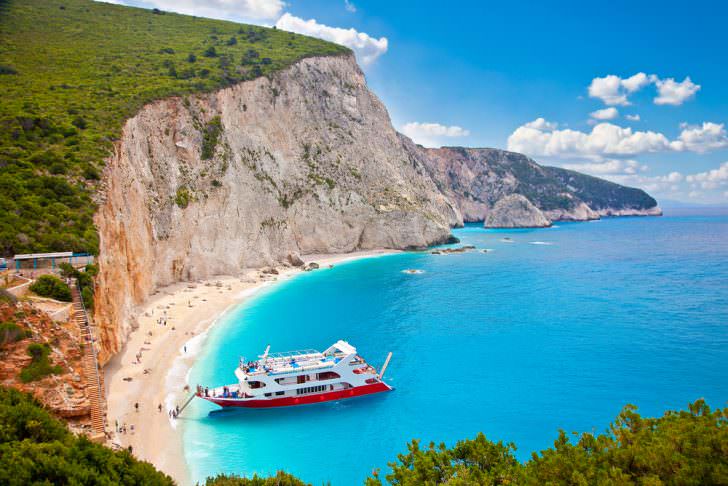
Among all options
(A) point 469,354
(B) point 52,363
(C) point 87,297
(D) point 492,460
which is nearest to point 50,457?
(B) point 52,363

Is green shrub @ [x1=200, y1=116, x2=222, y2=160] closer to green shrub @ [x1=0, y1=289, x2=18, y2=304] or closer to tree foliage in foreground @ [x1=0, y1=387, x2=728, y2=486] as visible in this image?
green shrub @ [x1=0, y1=289, x2=18, y2=304]

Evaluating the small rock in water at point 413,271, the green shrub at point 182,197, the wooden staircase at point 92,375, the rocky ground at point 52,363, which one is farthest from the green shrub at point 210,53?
the rocky ground at point 52,363

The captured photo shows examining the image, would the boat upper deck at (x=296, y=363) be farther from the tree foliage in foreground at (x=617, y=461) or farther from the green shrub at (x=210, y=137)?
the green shrub at (x=210, y=137)

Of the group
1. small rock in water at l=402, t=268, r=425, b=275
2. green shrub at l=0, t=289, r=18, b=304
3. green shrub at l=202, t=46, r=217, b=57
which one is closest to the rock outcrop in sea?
green shrub at l=0, t=289, r=18, b=304

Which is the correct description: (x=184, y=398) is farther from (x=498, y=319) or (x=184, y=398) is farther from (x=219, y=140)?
(x=219, y=140)

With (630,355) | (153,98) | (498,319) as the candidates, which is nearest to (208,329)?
(498,319)
